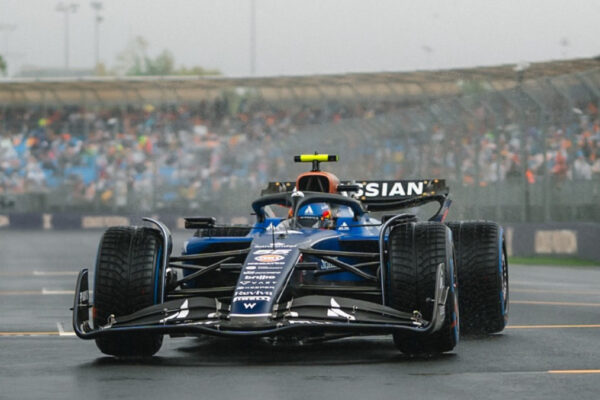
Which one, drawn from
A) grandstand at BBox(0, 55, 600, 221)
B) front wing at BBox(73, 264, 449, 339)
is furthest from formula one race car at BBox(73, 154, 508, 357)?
grandstand at BBox(0, 55, 600, 221)

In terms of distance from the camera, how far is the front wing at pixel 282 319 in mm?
9023

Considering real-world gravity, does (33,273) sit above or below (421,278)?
below

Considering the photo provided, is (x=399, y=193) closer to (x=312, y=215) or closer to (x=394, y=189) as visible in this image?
(x=394, y=189)

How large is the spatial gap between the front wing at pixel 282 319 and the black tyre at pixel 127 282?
15cm

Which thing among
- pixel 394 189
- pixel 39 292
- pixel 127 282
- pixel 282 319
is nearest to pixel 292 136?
pixel 39 292

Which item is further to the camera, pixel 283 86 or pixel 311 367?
pixel 283 86

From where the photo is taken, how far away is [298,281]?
33.2ft

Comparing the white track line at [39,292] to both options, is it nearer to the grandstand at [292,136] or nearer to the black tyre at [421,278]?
the black tyre at [421,278]

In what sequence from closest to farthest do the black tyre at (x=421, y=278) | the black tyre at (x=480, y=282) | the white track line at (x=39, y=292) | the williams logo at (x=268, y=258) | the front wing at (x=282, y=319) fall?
1. the front wing at (x=282, y=319)
2. the black tyre at (x=421, y=278)
3. the williams logo at (x=268, y=258)
4. the black tyre at (x=480, y=282)
5. the white track line at (x=39, y=292)

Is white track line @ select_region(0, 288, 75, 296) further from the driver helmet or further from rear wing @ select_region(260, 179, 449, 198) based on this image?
the driver helmet

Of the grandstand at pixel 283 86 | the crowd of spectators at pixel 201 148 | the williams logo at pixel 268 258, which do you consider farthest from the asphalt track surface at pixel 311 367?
the grandstand at pixel 283 86

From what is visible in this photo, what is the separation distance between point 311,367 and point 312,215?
2.95m

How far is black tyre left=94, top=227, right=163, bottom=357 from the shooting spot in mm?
9805

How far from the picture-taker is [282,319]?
9.13 metres
